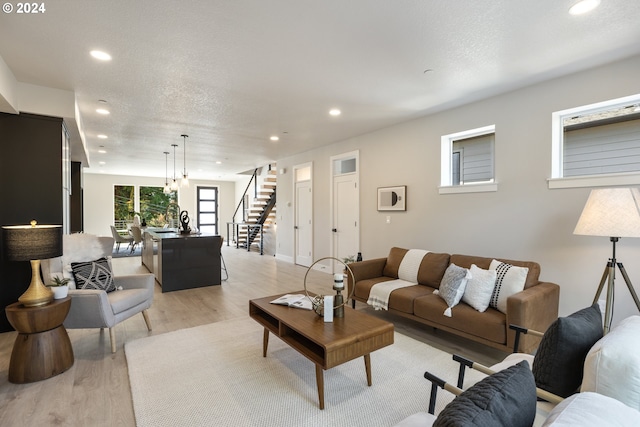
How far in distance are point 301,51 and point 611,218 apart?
2.88 meters

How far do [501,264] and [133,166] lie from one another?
33.4 feet

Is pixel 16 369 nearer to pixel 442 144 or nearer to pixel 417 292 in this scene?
pixel 417 292

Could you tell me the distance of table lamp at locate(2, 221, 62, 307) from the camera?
7.39 ft

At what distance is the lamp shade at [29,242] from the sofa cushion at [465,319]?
326 cm

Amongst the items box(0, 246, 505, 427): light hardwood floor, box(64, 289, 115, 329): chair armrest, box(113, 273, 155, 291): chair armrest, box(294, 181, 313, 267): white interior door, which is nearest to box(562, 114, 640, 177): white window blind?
box(0, 246, 505, 427): light hardwood floor

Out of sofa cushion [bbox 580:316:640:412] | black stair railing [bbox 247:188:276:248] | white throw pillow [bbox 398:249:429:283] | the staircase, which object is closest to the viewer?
sofa cushion [bbox 580:316:640:412]

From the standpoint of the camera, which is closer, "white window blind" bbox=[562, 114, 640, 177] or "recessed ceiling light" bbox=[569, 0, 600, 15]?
"recessed ceiling light" bbox=[569, 0, 600, 15]

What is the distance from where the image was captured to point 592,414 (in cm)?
84

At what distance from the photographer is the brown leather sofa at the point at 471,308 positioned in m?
2.50

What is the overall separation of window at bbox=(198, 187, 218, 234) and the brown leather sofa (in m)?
10.8

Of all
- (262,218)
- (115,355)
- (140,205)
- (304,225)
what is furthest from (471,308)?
(140,205)

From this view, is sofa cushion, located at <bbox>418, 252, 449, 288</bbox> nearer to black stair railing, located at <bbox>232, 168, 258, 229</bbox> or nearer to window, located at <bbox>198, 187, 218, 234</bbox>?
black stair railing, located at <bbox>232, 168, 258, 229</bbox>

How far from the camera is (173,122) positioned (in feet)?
15.7

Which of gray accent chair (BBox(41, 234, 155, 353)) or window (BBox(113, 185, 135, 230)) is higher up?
window (BBox(113, 185, 135, 230))
